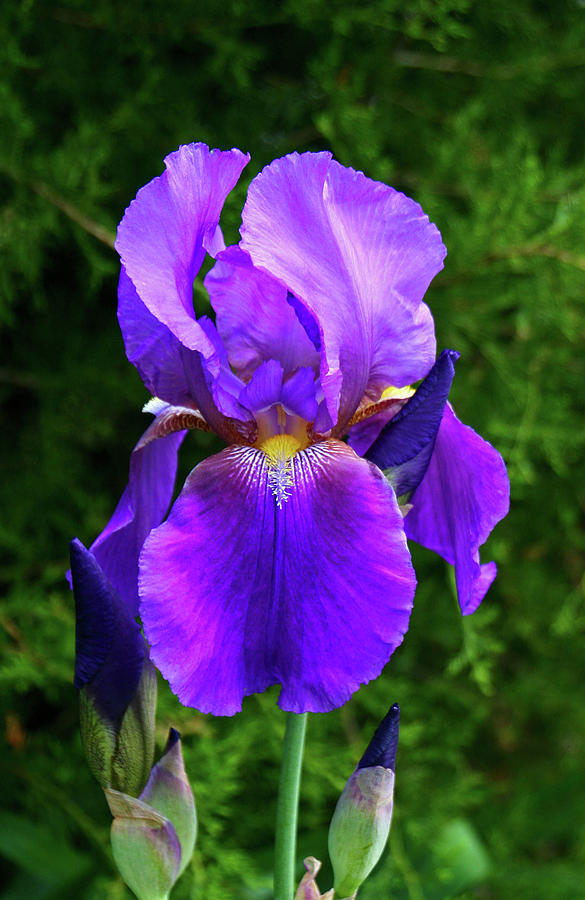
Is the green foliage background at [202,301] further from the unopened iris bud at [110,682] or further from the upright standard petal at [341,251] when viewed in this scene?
the upright standard petal at [341,251]

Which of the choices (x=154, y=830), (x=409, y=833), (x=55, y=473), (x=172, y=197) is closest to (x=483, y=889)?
(x=409, y=833)

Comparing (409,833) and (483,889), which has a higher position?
(409,833)

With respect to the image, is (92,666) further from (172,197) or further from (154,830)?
(172,197)

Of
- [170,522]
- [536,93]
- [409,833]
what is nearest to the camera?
[170,522]

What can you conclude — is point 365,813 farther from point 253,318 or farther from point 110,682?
point 253,318

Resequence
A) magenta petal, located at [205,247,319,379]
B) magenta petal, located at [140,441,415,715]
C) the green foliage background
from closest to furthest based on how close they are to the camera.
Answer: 1. magenta petal, located at [140,441,415,715]
2. magenta petal, located at [205,247,319,379]
3. the green foliage background

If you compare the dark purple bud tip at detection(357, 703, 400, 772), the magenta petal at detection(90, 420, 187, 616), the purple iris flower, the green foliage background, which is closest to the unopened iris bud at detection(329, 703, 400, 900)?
the dark purple bud tip at detection(357, 703, 400, 772)

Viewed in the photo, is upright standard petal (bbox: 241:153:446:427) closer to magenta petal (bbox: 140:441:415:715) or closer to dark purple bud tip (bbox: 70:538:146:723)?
magenta petal (bbox: 140:441:415:715)
